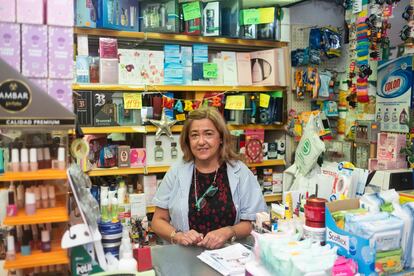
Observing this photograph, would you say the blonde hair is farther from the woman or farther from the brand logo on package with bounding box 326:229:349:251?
the brand logo on package with bounding box 326:229:349:251

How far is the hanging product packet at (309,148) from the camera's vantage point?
3.82m

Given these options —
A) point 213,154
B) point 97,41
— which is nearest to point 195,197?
point 213,154

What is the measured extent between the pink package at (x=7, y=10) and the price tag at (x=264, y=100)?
3159 mm

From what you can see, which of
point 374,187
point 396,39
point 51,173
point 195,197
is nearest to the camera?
point 51,173

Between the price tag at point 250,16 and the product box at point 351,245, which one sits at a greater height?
the price tag at point 250,16

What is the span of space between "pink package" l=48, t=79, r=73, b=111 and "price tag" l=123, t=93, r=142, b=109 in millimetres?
2305

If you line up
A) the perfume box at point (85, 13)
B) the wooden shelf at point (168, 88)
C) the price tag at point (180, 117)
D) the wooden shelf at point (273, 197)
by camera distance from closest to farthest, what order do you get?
the perfume box at point (85, 13)
the wooden shelf at point (168, 88)
the price tag at point (180, 117)
the wooden shelf at point (273, 197)

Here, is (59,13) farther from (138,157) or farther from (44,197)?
(138,157)

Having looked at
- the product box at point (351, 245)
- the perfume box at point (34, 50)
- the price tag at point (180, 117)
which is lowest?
the product box at point (351, 245)

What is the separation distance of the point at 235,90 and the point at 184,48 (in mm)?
678

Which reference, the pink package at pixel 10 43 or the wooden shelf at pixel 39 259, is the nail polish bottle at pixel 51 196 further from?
the pink package at pixel 10 43

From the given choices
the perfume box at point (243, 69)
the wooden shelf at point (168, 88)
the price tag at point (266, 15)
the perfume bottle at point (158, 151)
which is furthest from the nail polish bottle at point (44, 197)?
the price tag at point (266, 15)

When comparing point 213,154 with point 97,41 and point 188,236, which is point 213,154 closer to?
point 188,236

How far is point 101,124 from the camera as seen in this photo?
3.68m
